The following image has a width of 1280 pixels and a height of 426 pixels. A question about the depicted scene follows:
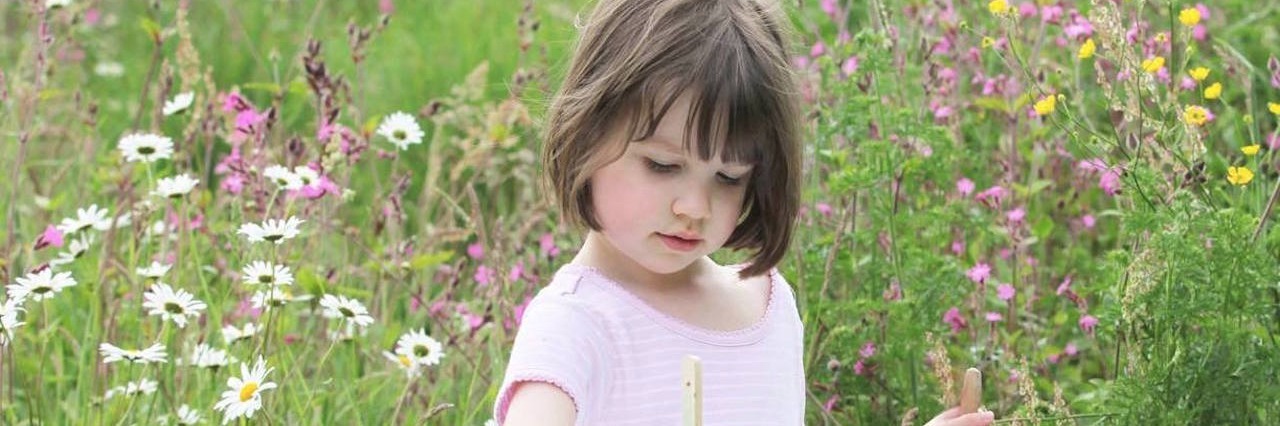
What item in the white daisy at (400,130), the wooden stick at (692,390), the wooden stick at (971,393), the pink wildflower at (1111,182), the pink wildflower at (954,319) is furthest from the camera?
the white daisy at (400,130)

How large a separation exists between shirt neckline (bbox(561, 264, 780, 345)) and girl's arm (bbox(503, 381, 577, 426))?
0.57 feet

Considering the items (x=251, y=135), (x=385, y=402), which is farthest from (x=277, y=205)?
(x=385, y=402)

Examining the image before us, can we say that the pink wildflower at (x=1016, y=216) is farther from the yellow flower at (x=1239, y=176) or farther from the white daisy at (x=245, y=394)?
the white daisy at (x=245, y=394)

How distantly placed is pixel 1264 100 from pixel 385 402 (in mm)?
2147

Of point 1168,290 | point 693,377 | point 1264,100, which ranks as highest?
point 1264,100

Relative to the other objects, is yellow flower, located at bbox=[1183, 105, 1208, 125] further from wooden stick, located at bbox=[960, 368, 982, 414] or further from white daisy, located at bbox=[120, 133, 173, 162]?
white daisy, located at bbox=[120, 133, 173, 162]

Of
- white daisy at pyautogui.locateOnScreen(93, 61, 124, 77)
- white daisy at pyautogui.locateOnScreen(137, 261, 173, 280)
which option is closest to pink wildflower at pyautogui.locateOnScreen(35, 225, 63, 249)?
white daisy at pyautogui.locateOnScreen(137, 261, 173, 280)

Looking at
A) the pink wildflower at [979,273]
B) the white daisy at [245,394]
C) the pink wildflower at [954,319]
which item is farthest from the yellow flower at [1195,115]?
the white daisy at [245,394]

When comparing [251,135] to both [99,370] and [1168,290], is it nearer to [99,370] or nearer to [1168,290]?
[99,370]

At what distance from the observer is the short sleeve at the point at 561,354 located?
73.4 inches

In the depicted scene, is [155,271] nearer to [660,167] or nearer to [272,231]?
[272,231]

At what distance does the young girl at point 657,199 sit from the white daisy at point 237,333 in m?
0.76

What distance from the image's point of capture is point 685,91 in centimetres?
189

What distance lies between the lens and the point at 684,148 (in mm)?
1883
